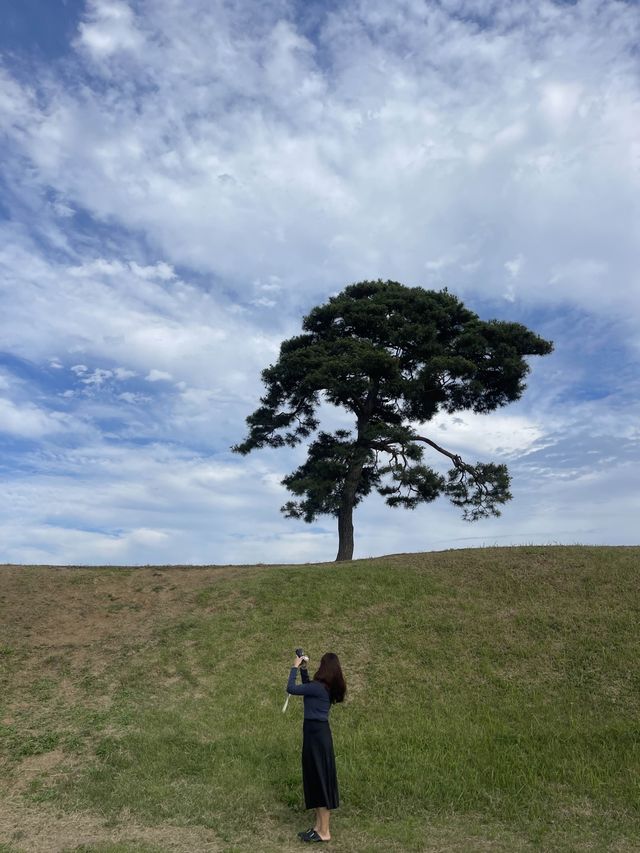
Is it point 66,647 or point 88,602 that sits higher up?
point 88,602

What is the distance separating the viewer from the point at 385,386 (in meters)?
28.8

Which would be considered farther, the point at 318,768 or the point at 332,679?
the point at 332,679

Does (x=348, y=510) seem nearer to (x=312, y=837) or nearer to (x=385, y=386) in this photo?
Answer: (x=385, y=386)

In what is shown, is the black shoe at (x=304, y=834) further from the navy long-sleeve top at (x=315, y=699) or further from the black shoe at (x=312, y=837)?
the navy long-sleeve top at (x=315, y=699)

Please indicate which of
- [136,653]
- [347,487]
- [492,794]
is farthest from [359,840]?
[347,487]

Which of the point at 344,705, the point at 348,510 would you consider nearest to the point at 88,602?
the point at 344,705

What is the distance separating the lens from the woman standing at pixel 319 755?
9344 mm

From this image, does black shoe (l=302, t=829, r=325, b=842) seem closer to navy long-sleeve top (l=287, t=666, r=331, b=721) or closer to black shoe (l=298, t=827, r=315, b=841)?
black shoe (l=298, t=827, r=315, b=841)

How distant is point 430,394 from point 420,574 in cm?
1108

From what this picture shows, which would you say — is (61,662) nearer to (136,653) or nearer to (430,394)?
(136,653)

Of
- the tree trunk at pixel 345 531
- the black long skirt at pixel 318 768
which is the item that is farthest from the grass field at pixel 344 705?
the tree trunk at pixel 345 531

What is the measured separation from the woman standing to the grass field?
48 cm

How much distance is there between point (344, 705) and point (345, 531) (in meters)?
14.6

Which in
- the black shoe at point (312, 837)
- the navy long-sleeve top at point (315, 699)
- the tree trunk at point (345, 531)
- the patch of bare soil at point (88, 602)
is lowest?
the black shoe at point (312, 837)
